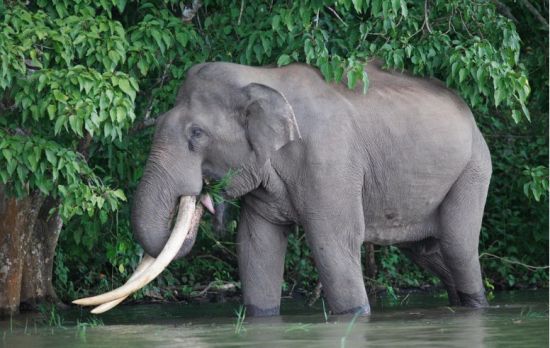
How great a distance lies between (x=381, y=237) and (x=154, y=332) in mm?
2922

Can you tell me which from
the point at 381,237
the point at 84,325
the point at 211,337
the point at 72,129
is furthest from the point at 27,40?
the point at 381,237

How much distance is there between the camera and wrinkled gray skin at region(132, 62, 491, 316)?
9945 millimetres

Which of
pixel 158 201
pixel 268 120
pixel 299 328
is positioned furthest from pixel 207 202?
pixel 299 328

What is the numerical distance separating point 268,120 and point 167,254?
1.21 metres

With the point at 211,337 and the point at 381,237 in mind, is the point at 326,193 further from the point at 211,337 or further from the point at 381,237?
the point at 211,337

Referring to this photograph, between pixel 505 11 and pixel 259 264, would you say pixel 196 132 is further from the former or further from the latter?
pixel 505 11

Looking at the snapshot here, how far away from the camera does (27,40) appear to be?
9.17 meters

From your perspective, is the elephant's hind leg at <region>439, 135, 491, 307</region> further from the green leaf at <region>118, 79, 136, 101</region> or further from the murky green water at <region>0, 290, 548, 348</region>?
the green leaf at <region>118, 79, 136, 101</region>

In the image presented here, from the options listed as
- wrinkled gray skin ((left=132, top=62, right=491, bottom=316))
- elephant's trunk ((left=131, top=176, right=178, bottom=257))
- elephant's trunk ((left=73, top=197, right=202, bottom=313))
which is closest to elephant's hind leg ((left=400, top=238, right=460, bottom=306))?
wrinkled gray skin ((left=132, top=62, right=491, bottom=316))

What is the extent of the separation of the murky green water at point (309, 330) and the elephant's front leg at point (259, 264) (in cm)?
19

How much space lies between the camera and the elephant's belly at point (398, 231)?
10773mm

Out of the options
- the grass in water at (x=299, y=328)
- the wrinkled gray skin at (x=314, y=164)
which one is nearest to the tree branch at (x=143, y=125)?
the wrinkled gray skin at (x=314, y=164)

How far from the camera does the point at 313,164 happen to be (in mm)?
9992

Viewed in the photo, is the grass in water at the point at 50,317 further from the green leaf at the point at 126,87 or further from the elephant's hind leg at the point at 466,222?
the elephant's hind leg at the point at 466,222
